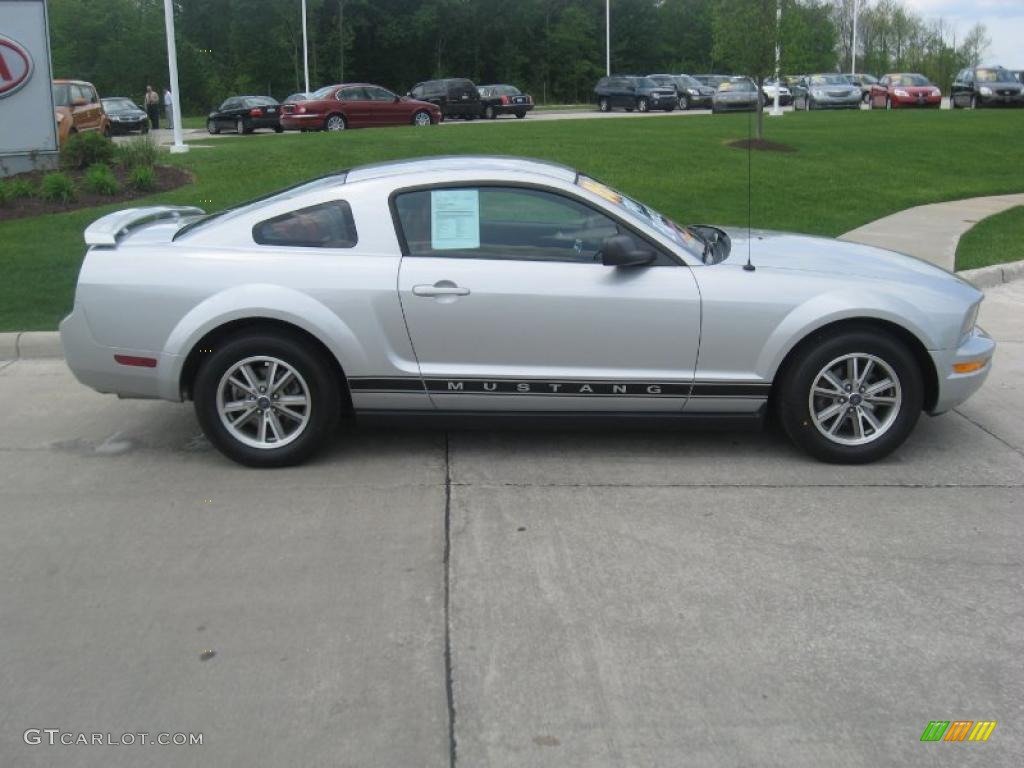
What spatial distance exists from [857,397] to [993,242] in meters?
8.17

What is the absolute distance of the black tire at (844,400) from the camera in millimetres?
5676

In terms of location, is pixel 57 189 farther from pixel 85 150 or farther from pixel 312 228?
pixel 312 228

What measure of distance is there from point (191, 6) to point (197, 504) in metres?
70.0

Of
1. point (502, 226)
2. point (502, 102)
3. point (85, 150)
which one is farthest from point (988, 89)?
point (502, 226)

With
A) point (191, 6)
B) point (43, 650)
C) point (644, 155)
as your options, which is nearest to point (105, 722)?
point (43, 650)

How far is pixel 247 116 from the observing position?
35.4 metres

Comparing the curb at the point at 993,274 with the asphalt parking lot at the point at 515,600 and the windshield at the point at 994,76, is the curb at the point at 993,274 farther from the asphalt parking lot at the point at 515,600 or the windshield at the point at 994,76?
the windshield at the point at 994,76

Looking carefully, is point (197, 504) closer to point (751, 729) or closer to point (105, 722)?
point (105, 722)

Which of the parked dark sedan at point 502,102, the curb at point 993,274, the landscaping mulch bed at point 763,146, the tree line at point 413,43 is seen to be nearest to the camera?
the curb at point 993,274

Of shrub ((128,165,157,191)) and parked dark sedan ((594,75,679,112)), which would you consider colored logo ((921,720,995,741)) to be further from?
parked dark sedan ((594,75,679,112))

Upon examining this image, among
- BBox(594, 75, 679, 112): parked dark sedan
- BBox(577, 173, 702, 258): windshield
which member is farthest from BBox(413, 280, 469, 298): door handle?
BBox(594, 75, 679, 112): parked dark sedan

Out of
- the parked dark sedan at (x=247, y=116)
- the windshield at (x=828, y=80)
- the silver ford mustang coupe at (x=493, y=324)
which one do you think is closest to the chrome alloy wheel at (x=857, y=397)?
the silver ford mustang coupe at (x=493, y=324)

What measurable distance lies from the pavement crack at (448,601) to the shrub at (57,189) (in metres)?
8.93

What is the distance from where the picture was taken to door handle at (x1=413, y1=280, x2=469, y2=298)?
5645mm
